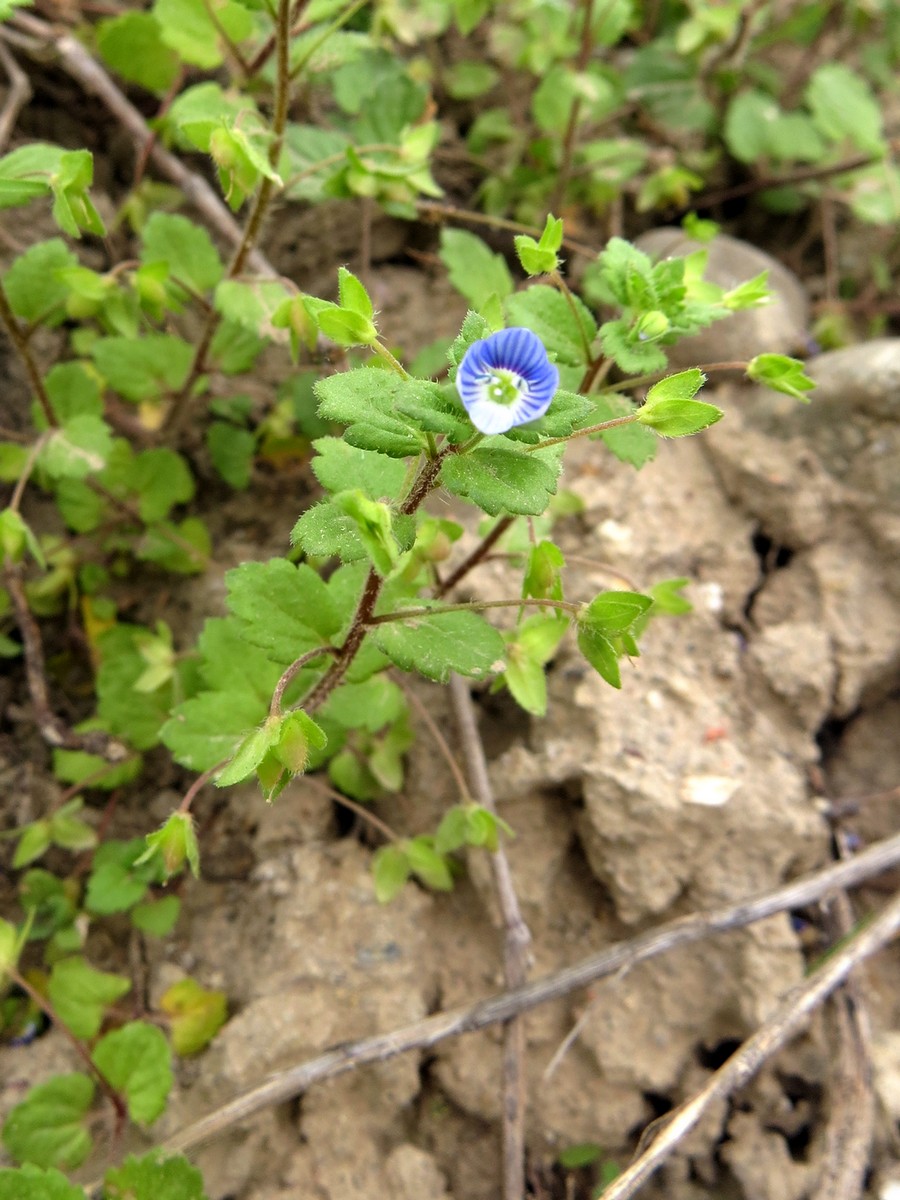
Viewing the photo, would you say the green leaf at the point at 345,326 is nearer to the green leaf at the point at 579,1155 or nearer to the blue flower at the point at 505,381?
the blue flower at the point at 505,381

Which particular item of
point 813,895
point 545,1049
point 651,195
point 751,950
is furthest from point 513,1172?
point 651,195

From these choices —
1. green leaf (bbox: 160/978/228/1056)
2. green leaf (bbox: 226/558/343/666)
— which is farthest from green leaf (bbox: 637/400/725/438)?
green leaf (bbox: 160/978/228/1056)

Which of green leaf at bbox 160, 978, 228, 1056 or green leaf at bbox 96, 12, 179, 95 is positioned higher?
green leaf at bbox 96, 12, 179, 95

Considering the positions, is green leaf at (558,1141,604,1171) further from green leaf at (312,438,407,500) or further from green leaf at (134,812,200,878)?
green leaf at (312,438,407,500)

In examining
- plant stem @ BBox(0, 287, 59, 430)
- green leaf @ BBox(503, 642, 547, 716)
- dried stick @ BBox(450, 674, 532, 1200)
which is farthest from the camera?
plant stem @ BBox(0, 287, 59, 430)

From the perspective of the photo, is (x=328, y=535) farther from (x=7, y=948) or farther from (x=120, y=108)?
(x=120, y=108)

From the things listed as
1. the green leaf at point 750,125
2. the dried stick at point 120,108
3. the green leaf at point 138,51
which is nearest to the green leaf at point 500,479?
the dried stick at point 120,108

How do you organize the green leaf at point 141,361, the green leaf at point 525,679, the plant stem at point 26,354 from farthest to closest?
the green leaf at point 141,361 → the plant stem at point 26,354 → the green leaf at point 525,679
